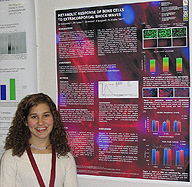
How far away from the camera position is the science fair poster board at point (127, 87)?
1518 millimetres

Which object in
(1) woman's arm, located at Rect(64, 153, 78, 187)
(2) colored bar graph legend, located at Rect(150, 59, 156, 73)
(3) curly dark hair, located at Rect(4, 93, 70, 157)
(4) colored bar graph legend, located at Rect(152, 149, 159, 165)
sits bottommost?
(1) woman's arm, located at Rect(64, 153, 78, 187)

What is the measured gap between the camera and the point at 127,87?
5.21ft

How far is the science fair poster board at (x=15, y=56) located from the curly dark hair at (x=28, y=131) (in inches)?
9.7

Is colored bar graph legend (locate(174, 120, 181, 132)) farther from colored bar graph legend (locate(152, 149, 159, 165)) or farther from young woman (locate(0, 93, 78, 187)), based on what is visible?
young woman (locate(0, 93, 78, 187))

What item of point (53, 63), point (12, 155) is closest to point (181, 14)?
→ point (53, 63)

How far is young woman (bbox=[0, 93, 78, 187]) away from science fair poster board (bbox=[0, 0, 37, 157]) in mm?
263

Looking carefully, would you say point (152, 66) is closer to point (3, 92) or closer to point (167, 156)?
point (167, 156)

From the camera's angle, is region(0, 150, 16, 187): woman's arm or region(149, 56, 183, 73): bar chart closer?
region(0, 150, 16, 187): woman's arm

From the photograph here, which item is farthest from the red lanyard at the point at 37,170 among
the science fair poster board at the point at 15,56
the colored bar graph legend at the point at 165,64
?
the colored bar graph legend at the point at 165,64

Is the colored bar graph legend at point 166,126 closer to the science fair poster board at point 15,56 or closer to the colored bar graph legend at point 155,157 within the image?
the colored bar graph legend at point 155,157

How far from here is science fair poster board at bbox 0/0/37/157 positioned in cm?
174

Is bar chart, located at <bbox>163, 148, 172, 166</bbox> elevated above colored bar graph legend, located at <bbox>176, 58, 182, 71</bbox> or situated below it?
below

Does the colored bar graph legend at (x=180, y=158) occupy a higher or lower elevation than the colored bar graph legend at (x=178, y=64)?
lower

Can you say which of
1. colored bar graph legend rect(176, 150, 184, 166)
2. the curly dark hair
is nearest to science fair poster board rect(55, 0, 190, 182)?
colored bar graph legend rect(176, 150, 184, 166)
